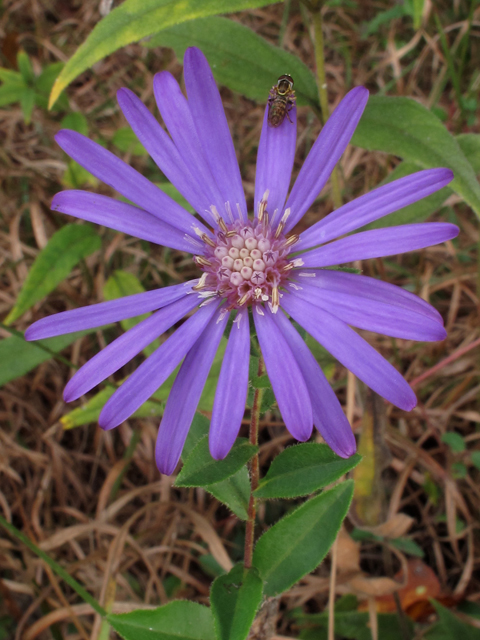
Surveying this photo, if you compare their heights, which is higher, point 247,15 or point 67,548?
point 247,15

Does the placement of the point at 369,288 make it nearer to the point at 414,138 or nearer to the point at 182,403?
the point at 182,403

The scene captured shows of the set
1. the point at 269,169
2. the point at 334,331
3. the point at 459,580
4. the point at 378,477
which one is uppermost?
the point at 269,169

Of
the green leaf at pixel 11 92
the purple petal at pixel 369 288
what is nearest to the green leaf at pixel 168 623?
the purple petal at pixel 369 288

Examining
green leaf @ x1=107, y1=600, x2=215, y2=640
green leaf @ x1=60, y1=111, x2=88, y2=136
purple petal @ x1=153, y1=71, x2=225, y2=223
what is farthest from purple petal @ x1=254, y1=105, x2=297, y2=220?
green leaf @ x1=60, y1=111, x2=88, y2=136

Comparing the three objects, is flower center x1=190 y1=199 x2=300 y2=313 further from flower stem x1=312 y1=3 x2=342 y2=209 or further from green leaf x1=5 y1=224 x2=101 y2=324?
green leaf x1=5 y1=224 x2=101 y2=324

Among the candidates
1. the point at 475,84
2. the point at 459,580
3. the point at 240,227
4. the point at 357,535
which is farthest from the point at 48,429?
the point at 475,84

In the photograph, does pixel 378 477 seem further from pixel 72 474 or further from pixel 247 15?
pixel 247 15

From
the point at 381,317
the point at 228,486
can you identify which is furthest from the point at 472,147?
the point at 228,486
